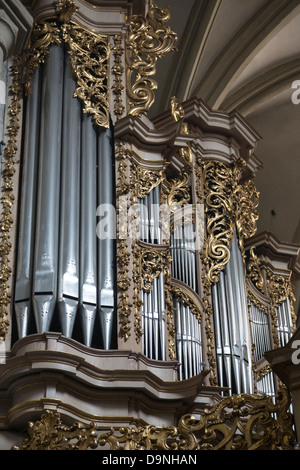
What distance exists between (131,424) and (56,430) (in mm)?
750

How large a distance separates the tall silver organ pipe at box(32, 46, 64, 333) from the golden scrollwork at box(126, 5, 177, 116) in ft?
2.17

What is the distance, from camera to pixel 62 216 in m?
7.76

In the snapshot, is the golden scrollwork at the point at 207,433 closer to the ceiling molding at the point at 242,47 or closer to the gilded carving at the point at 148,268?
the gilded carving at the point at 148,268

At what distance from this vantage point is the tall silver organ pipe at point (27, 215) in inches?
286

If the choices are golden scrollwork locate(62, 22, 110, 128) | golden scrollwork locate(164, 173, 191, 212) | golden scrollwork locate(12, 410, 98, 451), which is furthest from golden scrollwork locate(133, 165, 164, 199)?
golden scrollwork locate(12, 410, 98, 451)

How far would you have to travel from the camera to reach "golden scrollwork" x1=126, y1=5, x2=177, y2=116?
8.83 meters

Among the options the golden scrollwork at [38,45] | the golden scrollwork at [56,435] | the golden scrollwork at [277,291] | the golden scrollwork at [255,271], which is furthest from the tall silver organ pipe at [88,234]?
the golden scrollwork at [277,291]

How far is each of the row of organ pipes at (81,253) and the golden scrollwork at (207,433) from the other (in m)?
1.05

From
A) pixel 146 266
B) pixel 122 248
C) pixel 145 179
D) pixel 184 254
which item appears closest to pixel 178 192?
pixel 184 254

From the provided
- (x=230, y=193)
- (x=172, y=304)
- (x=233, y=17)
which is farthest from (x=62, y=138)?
(x=233, y=17)

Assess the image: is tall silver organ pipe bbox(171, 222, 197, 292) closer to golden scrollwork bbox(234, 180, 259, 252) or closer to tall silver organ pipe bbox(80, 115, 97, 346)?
golden scrollwork bbox(234, 180, 259, 252)

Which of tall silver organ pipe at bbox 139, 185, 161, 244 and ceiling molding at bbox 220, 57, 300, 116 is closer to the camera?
tall silver organ pipe at bbox 139, 185, 161, 244
